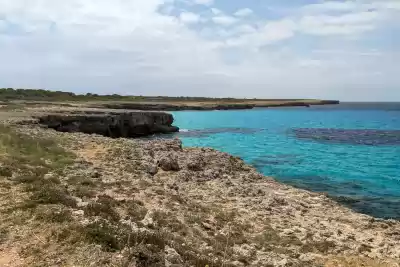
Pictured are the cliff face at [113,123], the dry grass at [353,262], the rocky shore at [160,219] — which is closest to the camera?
the rocky shore at [160,219]

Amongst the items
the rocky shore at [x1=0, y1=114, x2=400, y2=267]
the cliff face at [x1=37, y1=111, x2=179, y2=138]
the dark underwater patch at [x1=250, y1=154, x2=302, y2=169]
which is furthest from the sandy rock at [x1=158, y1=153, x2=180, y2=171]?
the cliff face at [x1=37, y1=111, x2=179, y2=138]

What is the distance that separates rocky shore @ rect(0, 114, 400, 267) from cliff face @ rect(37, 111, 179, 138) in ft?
65.6

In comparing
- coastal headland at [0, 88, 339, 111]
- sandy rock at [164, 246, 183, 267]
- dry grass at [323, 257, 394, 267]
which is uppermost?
coastal headland at [0, 88, 339, 111]

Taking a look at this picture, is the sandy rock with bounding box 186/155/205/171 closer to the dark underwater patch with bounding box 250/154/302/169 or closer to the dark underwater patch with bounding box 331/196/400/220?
the dark underwater patch with bounding box 331/196/400/220

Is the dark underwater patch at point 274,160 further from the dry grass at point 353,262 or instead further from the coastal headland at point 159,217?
the dry grass at point 353,262

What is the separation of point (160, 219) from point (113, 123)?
4029 centimetres

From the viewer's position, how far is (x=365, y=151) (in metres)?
44.6

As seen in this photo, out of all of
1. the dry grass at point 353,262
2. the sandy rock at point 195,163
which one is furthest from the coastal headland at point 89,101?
the dry grass at point 353,262

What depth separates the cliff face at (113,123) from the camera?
41.9m

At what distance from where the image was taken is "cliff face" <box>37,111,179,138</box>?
41875 mm

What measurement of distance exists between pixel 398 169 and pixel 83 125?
32.3 metres

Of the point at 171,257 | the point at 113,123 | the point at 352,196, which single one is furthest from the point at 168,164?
the point at 113,123

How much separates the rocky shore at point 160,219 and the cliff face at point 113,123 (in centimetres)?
1998

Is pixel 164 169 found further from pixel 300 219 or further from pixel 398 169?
pixel 398 169
